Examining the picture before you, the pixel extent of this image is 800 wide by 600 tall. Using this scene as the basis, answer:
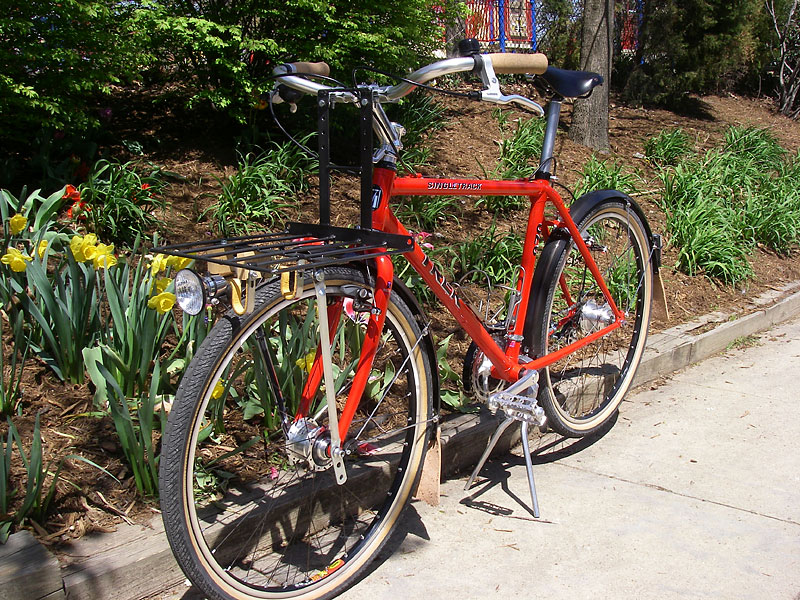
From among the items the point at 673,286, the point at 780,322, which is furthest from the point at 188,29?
the point at 780,322

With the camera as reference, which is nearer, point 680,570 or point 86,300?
point 680,570

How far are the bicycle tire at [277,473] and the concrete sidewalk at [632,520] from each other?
182 millimetres

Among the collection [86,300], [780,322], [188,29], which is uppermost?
[188,29]

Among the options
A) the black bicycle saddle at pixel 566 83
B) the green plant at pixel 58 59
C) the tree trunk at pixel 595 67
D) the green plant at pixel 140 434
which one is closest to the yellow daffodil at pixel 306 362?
the green plant at pixel 140 434

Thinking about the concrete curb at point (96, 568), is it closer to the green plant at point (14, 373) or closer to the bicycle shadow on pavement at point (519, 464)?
the bicycle shadow on pavement at point (519, 464)

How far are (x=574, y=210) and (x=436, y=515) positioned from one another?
1.44 meters

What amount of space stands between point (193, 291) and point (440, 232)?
3102mm

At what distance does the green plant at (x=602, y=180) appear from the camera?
5.99 metres

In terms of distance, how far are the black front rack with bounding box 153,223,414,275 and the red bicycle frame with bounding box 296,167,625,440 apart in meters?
0.09

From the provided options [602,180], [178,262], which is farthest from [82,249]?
[602,180]

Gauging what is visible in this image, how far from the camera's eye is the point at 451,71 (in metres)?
2.25

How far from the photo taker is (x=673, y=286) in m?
5.60

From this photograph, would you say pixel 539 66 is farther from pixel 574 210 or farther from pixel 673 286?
pixel 673 286

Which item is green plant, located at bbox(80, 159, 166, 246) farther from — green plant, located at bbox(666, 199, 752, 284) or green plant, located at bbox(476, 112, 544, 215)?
green plant, located at bbox(666, 199, 752, 284)
